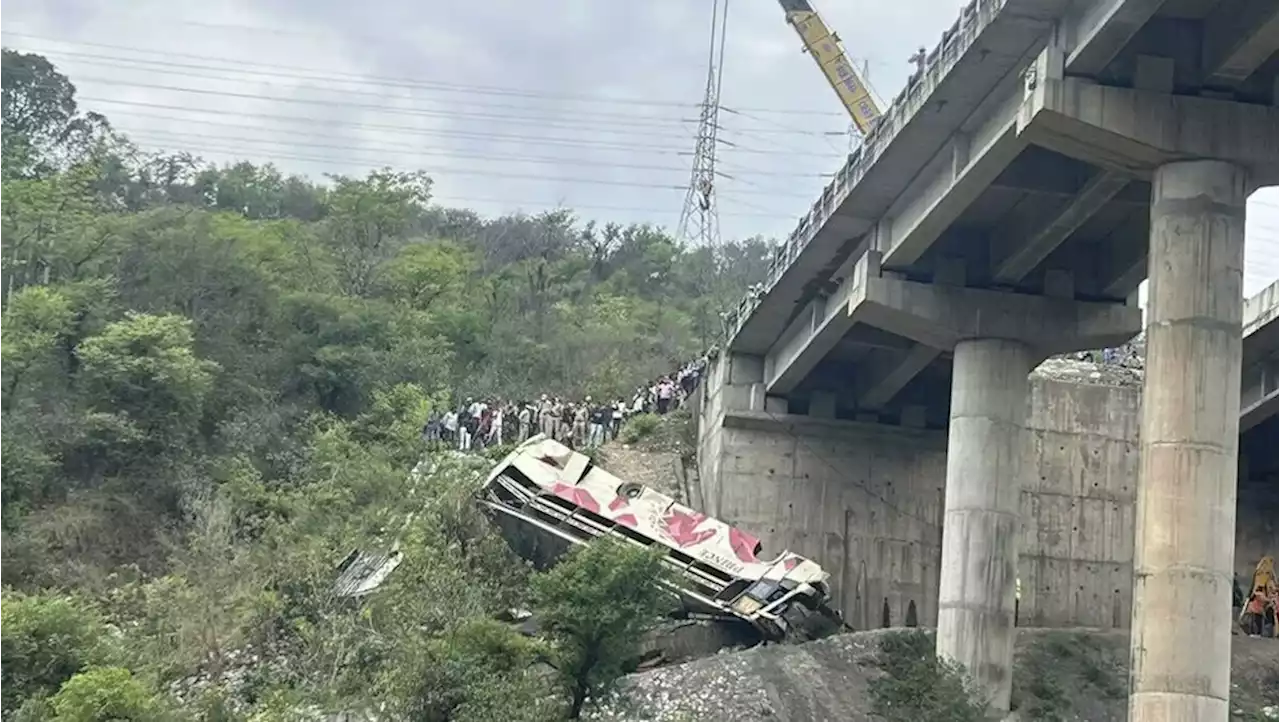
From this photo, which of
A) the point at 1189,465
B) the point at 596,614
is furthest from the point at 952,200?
the point at 596,614

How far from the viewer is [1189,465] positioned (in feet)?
75.8

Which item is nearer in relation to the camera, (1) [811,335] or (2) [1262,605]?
(1) [811,335]

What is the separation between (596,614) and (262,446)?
22.9 meters

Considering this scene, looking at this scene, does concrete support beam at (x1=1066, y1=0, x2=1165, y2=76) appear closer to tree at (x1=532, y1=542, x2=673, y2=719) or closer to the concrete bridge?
the concrete bridge

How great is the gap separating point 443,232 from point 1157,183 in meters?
71.7

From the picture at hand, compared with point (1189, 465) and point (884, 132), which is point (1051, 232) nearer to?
point (884, 132)

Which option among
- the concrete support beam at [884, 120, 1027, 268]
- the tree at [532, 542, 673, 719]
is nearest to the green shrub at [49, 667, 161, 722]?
the tree at [532, 542, 673, 719]

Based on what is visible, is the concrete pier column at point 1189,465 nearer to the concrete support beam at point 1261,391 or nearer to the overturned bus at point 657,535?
the overturned bus at point 657,535

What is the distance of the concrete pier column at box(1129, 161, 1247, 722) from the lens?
22.6 metres

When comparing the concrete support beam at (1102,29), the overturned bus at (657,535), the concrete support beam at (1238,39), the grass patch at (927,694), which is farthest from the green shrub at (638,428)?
the concrete support beam at (1238,39)

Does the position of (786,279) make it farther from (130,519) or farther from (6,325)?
(6,325)

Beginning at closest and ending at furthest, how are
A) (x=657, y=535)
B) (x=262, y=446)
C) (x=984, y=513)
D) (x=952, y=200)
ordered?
(x=952, y=200)
(x=984, y=513)
(x=657, y=535)
(x=262, y=446)

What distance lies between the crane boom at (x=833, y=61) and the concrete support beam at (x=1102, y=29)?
37.9 meters

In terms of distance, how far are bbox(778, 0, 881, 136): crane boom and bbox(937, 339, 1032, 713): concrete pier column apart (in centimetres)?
2994
